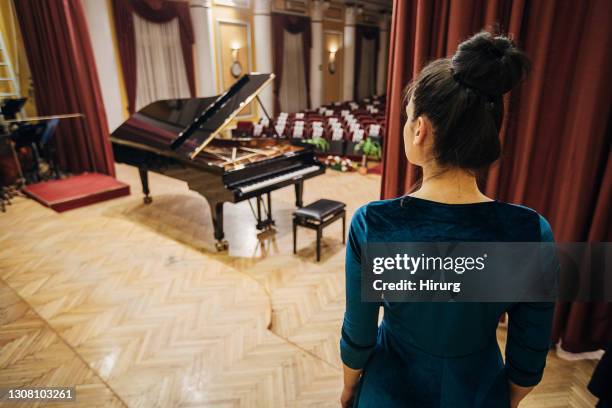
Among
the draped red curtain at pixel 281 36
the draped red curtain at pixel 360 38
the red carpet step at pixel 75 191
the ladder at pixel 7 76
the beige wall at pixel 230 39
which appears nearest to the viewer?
the red carpet step at pixel 75 191

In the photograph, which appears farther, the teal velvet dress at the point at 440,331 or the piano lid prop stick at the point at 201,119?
the piano lid prop stick at the point at 201,119

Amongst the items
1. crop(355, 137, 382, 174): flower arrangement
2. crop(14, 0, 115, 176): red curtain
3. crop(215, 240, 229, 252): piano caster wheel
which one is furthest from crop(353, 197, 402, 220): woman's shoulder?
crop(14, 0, 115, 176): red curtain

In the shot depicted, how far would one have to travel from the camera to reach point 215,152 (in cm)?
414

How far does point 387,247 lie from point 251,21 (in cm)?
1020

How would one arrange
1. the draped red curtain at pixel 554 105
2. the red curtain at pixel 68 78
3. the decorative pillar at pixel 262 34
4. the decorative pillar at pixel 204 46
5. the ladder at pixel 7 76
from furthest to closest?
the decorative pillar at pixel 262 34
the decorative pillar at pixel 204 46
the ladder at pixel 7 76
the red curtain at pixel 68 78
the draped red curtain at pixel 554 105

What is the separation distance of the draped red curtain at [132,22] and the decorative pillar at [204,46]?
15 cm

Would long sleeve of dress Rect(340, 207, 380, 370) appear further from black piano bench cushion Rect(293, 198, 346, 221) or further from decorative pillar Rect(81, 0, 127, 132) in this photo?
decorative pillar Rect(81, 0, 127, 132)

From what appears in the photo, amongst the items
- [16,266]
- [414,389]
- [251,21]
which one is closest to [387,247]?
[414,389]

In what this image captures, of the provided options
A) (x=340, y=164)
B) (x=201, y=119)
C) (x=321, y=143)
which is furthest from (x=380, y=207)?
(x=321, y=143)

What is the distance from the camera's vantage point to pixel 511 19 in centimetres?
188

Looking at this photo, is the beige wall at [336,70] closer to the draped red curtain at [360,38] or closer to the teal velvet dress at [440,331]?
the draped red curtain at [360,38]

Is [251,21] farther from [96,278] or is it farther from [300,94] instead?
[96,278]

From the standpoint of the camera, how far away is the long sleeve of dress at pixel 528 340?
0.90 meters

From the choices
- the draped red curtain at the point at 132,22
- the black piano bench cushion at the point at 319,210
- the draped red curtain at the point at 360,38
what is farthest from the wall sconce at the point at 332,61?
the black piano bench cushion at the point at 319,210
